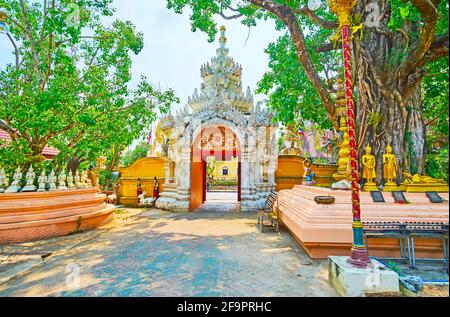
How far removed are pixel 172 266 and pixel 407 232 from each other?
472cm

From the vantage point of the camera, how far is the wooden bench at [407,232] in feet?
14.6

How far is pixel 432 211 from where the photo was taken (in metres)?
4.93

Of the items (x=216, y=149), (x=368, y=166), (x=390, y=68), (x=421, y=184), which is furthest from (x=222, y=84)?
(x=421, y=184)

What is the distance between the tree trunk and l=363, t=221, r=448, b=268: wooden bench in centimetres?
179

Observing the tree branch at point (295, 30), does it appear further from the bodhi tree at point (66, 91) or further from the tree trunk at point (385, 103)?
the bodhi tree at point (66, 91)

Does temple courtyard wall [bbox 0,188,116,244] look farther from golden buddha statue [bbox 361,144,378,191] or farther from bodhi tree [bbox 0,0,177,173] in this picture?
golden buddha statue [bbox 361,144,378,191]

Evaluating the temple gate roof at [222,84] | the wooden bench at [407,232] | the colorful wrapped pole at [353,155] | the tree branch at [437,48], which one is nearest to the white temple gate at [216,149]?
the temple gate roof at [222,84]

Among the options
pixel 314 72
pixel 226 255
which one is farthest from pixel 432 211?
pixel 314 72

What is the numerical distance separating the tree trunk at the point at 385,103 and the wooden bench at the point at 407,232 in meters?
1.79

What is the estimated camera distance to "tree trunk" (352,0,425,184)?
6.40m

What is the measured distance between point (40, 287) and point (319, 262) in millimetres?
5155

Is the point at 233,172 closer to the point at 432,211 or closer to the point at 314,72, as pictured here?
the point at 314,72

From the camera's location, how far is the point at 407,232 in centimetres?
456

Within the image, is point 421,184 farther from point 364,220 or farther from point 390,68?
point 390,68
